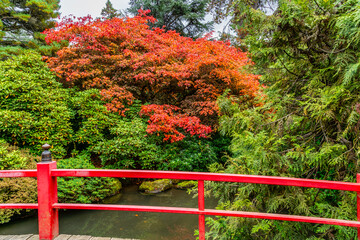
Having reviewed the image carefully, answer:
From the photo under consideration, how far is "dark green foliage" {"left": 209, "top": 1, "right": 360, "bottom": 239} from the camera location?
2791 millimetres

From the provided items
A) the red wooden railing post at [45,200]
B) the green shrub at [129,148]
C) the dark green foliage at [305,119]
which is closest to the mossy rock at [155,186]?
the green shrub at [129,148]

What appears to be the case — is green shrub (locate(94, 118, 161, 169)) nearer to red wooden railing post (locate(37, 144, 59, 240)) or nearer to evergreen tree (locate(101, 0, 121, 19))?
red wooden railing post (locate(37, 144, 59, 240))

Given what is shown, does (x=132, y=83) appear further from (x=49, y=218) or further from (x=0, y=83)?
(x=49, y=218)

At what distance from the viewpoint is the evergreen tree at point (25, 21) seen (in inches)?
526

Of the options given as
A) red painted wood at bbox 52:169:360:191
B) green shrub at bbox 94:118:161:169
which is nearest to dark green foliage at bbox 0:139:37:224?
green shrub at bbox 94:118:161:169

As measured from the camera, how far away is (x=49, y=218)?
237cm

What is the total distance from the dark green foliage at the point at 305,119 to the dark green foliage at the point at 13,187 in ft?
12.4

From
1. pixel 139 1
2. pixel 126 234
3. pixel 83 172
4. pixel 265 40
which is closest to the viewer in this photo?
pixel 83 172

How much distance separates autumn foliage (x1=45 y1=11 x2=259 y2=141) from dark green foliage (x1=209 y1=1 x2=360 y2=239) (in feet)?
8.63

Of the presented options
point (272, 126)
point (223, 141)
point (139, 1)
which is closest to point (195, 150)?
point (223, 141)

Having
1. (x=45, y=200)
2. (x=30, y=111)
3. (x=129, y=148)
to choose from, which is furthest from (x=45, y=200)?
(x=30, y=111)

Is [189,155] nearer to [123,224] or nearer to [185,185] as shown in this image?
[185,185]

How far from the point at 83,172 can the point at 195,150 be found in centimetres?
461

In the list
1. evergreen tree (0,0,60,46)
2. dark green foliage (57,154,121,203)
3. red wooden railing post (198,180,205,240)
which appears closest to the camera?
red wooden railing post (198,180,205,240)
